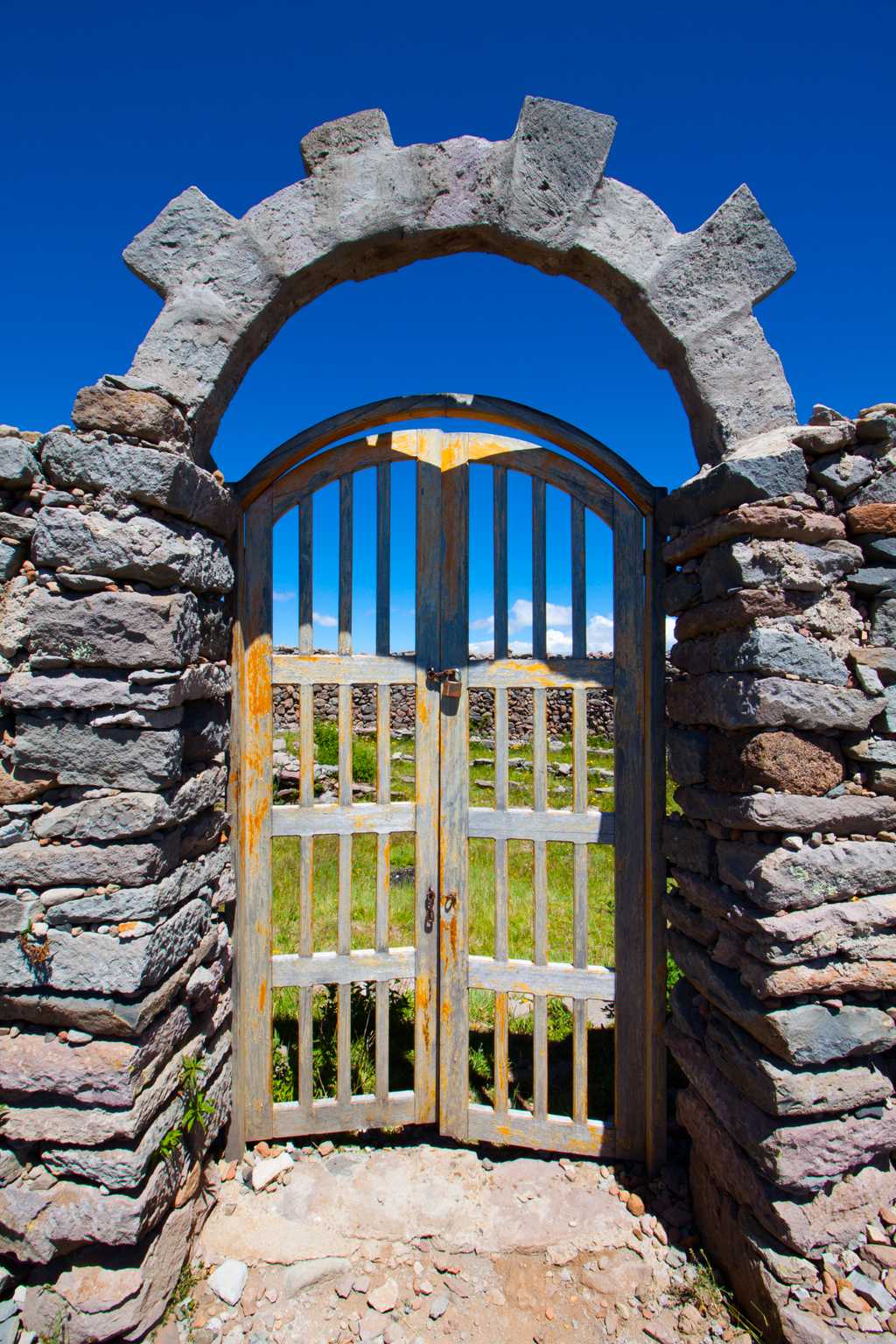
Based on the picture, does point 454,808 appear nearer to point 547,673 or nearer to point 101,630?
point 547,673

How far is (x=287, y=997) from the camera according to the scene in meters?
3.78

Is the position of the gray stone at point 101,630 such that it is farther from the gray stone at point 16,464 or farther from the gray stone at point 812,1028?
the gray stone at point 812,1028

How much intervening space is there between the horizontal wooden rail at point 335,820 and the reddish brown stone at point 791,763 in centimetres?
141

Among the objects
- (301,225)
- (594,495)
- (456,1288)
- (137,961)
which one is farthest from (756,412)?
(456,1288)

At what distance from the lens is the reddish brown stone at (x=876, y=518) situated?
7.32ft

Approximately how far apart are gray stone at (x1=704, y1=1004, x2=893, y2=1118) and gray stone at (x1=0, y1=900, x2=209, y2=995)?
77.9 inches

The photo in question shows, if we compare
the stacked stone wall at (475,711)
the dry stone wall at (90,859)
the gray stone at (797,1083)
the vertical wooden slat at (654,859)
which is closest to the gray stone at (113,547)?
the dry stone wall at (90,859)

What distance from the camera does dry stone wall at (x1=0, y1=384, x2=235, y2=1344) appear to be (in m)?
2.11

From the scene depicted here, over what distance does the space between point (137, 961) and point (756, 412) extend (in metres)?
2.85

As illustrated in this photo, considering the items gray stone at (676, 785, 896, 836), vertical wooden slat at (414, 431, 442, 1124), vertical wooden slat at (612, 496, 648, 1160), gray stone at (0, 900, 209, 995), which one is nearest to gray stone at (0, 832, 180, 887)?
gray stone at (0, 900, 209, 995)

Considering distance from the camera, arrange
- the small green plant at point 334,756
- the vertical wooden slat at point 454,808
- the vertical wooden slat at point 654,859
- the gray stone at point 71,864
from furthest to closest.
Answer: the small green plant at point 334,756 → the vertical wooden slat at point 454,808 → the vertical wooden slat at point 654,859 → the gray stone at point 71,864

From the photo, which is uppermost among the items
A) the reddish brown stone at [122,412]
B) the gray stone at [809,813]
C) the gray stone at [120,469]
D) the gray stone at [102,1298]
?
the reddish brown stone at [122,412]

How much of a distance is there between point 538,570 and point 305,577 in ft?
3.35

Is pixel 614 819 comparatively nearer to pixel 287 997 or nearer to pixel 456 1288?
pixel 456 1288
